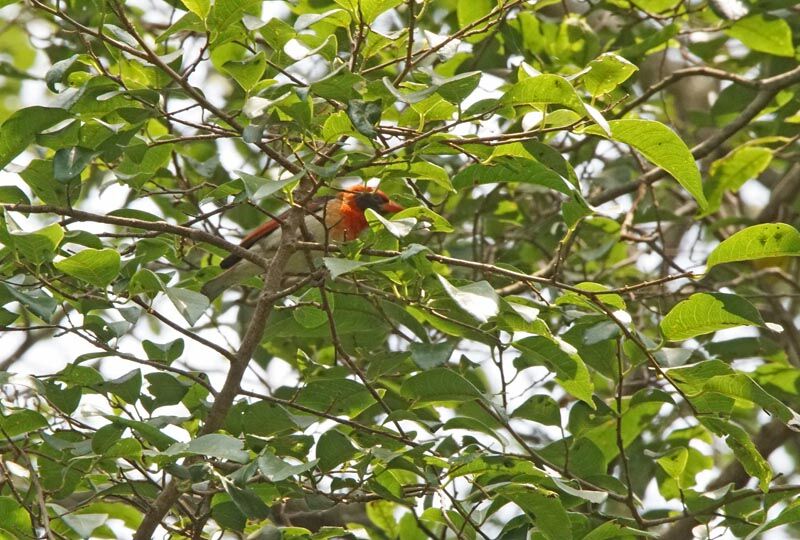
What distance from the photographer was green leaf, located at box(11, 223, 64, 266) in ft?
7.98

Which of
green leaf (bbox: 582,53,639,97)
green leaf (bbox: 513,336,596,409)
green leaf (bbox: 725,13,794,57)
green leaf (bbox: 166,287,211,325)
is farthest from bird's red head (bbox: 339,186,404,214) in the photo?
green leaf (bbox: 582,53,639,97)

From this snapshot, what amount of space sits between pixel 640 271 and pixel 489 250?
3.47 feet

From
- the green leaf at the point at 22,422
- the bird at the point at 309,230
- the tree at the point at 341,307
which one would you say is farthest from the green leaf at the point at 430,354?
the bird at the point at 309,230

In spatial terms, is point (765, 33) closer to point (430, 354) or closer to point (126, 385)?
point (430, 354)

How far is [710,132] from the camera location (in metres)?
5.97

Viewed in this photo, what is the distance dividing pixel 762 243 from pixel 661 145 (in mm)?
355

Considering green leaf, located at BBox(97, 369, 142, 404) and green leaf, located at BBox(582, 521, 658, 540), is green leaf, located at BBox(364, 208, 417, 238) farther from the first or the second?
green leaf, located at BBox(582, 521, 658, 540)

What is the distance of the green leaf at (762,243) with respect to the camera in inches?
97.0

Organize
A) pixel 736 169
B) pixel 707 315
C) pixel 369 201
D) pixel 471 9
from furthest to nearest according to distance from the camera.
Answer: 1. pixel 369 201
2. pixel 736 169
3. pixel 471 9
4. pixel 707 315

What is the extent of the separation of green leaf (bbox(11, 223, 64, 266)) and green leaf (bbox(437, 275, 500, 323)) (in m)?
0.88

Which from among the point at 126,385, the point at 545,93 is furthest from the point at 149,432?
the point at 545,93

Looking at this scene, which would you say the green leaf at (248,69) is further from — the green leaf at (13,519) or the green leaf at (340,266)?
the green leaf at (13,519)

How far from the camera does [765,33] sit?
4.32 meters

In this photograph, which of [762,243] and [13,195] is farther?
[13,195]
